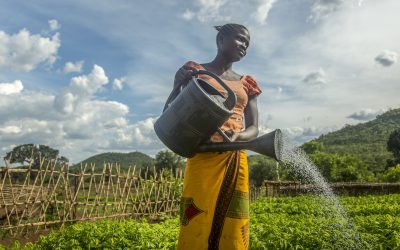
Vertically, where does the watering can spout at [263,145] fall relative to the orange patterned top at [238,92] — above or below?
below

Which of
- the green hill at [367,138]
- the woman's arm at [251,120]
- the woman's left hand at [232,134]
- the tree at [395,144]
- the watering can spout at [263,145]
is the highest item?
the green hill at [367,138]

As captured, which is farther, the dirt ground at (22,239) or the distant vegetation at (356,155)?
the distant vegetation at (356,155)

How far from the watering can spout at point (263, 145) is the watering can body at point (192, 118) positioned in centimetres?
8

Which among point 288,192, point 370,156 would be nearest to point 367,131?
point 370,156

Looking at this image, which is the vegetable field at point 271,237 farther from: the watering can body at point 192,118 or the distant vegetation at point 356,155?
the watering can body at point 192,118

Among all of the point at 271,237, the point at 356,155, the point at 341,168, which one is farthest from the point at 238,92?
the point at 356,155

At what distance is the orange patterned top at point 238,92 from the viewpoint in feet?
7.54

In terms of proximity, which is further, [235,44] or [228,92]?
[235,44]

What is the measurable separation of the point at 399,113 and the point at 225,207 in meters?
90.0

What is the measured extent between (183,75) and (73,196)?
846 cm

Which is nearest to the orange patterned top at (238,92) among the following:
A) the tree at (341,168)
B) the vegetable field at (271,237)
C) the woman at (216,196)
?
the woman at (216,196)

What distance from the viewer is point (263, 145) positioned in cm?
199

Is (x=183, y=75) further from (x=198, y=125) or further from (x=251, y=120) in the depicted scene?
(x=251, y=120)

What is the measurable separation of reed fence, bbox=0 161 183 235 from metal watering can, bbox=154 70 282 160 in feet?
23.4
